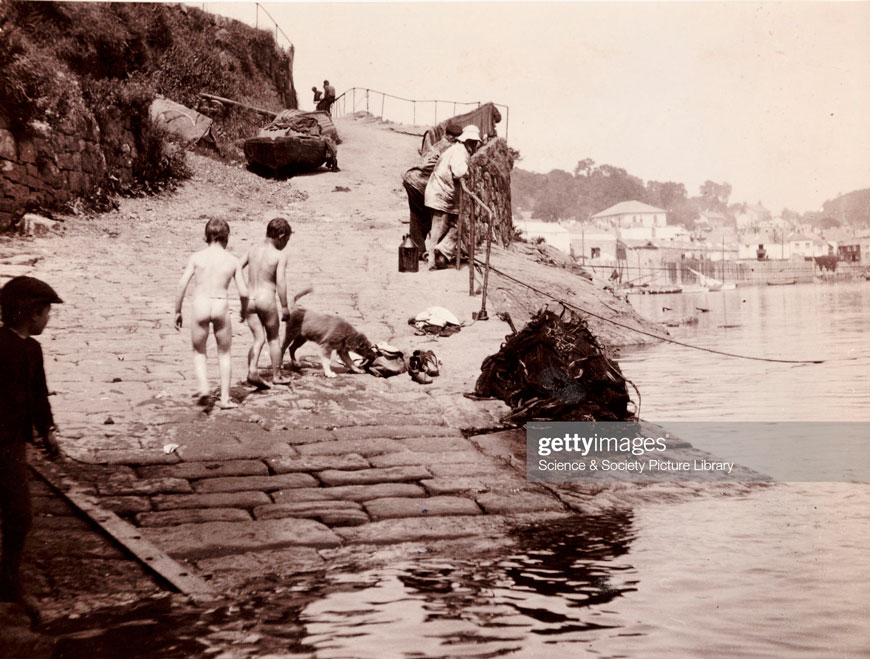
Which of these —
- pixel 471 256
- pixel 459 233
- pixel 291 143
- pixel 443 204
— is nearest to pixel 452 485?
pixel 471 256

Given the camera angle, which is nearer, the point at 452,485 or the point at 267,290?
the point at 452,485

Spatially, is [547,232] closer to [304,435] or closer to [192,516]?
[304,435]

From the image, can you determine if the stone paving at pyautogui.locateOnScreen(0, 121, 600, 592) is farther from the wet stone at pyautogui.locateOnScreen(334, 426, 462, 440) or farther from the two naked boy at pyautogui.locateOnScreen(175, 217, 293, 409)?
the two naked boy at pyautogui.locateOnScreen(175, 217, 293, 409)

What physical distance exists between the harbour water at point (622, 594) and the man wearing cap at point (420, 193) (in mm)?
3709

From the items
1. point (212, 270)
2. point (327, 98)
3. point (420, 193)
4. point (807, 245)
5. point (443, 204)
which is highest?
point (327, 98)

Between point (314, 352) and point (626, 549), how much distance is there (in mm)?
2765

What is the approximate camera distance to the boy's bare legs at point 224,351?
181 inches

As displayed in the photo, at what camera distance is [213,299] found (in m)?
4.70

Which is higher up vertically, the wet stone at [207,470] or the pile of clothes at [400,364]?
the pile of clothes at [400,364]

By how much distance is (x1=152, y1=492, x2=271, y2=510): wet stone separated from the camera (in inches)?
136

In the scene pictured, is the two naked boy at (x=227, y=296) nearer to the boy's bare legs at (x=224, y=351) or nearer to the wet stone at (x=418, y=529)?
the boy's bare legs at (x=224, y=351)

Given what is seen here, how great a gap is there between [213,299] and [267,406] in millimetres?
653

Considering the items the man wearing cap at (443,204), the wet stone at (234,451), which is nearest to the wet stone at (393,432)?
the wet stone at (234,451)

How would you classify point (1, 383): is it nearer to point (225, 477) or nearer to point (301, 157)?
point (225, 477)
